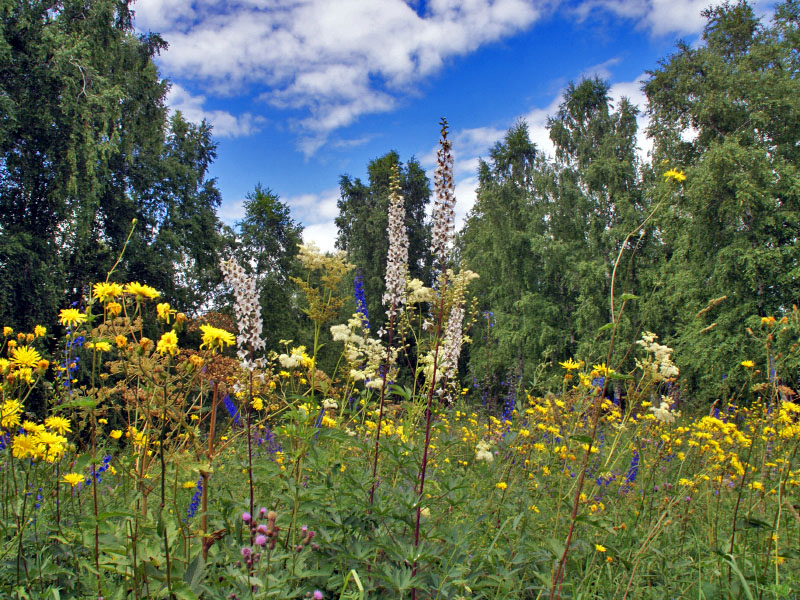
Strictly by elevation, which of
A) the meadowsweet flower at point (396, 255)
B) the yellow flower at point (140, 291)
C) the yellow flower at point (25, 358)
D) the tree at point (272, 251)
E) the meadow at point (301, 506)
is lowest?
the meadow at point (301, 506)

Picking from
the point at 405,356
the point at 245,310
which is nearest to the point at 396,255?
the point at 405,356

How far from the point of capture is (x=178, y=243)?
Result: 16750 mm

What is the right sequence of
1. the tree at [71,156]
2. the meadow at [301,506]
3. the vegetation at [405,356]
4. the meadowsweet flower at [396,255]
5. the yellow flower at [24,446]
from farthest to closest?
the tree at [71,156] → the meadowsweet flower at [396,255] → the vegetation at [405,356] → the yellow flower at [24,446] → the meadow at [301,506]

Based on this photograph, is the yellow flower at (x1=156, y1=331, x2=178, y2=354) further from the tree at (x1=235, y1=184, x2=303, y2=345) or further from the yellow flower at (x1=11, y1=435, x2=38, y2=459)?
the tree at (x1=235, y1=184, x2=303, y2=345)

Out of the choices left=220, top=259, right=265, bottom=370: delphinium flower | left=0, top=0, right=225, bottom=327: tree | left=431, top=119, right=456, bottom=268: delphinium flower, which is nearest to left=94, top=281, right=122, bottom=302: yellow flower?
left=220, top=259, right=265, bottom=370: delphinium flower

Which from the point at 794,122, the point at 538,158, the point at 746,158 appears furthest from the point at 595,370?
the point at 538,158

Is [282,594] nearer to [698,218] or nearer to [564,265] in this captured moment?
[698,218]

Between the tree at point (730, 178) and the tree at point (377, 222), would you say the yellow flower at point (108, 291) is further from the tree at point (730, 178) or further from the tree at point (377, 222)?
the tree at point (377, 222)

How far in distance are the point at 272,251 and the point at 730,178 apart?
17723mm

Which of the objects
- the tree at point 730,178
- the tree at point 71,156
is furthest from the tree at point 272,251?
the tree at point 730,178

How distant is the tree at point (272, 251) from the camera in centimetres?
2014

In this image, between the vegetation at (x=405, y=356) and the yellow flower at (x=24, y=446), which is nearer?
the yellow flower at (x=24, y=446)

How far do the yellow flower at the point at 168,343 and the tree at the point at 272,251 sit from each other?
18495mm

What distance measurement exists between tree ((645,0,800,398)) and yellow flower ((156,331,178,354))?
46.2 feet
